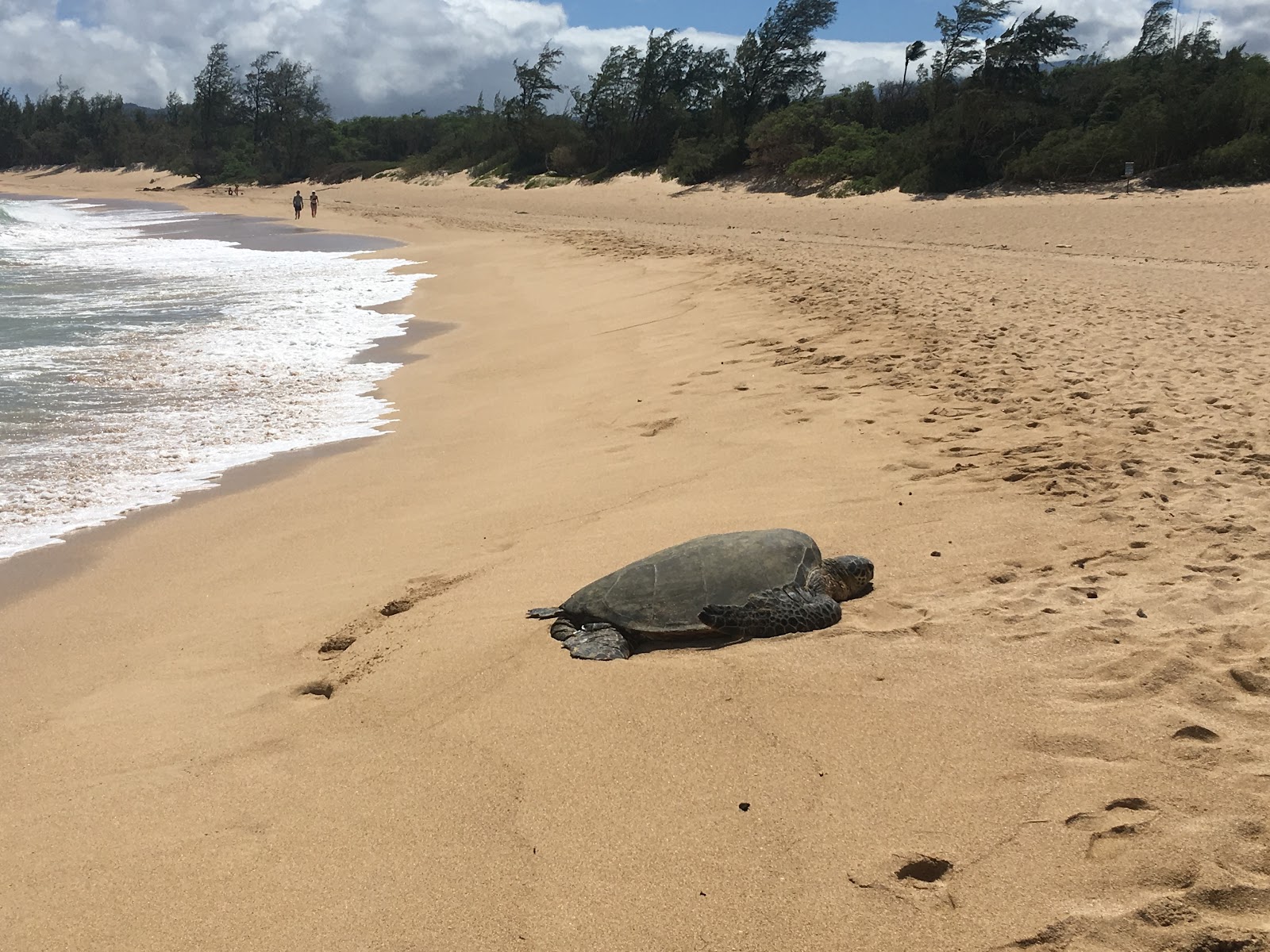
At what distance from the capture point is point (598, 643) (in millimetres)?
3500

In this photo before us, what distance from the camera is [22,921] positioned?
2.45 metres

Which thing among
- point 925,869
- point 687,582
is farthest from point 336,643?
point 925,869

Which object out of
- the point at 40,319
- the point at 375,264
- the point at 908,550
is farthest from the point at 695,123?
the point at 908,550

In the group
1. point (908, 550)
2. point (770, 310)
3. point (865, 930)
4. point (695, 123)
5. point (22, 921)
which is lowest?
point (22, 921)

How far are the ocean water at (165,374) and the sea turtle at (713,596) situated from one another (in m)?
3.69

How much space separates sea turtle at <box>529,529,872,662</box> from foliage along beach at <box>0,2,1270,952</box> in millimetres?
138

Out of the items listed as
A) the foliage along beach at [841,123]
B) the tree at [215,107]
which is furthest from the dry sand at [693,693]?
the tree at [215,107]

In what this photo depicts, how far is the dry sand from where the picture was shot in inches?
90.1

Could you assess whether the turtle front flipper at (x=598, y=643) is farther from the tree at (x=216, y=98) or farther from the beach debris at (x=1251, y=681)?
the tree at (x=216, y=98)

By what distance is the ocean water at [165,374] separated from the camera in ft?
21.0

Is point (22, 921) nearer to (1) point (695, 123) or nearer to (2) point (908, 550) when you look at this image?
(2) point (908, 550)

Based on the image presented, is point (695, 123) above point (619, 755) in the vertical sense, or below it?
above

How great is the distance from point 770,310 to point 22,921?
9203mm

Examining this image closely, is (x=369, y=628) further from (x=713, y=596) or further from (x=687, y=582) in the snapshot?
(x=713, y=596)
